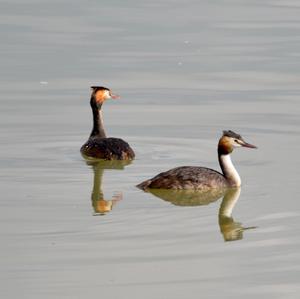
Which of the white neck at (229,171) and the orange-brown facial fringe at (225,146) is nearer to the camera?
the white neck at (229,171)

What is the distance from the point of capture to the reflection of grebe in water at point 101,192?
14709 millimetres

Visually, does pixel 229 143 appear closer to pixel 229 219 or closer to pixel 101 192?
pixel 101 192

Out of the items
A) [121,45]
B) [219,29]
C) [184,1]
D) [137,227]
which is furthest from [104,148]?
[184,1]

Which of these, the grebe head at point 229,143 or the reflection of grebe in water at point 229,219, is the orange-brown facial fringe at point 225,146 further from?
the reflection of grebe in water at point 229,219

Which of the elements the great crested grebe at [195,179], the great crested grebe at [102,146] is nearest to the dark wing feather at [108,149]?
the great crested grebe at [102,146]

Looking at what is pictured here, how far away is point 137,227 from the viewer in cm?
1370

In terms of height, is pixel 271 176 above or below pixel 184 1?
below

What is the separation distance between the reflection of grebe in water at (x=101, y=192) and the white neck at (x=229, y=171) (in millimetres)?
1455

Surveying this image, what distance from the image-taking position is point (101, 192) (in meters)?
15.5

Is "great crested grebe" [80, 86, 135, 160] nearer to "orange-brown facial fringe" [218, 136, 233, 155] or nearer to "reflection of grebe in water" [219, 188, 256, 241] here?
"orange-brown facial fringe" [218, 136, 233, 155]

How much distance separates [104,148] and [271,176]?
2.61m

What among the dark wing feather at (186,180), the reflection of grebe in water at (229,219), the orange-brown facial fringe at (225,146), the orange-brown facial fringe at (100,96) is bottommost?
the reflection of grebe in water at (229,219)

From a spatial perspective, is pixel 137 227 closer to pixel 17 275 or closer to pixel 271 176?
pixel 17 275

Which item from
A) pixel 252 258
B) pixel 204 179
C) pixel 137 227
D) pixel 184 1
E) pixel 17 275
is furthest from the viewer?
pixel 184 1
